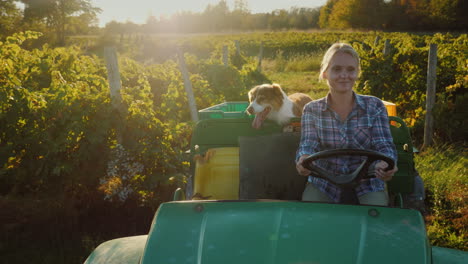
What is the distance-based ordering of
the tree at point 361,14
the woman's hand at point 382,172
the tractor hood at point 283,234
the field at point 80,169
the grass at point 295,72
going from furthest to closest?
the tree at point 361,14 < the grass at point 295,72 < the field at point 80,169 < the woman's hand at point 382,172 < the tractor hood at point 283,234

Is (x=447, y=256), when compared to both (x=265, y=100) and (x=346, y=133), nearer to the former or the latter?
(x=346, y=133)

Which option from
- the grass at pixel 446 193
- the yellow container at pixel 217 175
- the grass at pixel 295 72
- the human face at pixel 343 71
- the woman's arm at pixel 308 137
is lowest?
the grass at pixel 295 72

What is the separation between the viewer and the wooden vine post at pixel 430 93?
7.18 meters

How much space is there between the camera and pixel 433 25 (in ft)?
165

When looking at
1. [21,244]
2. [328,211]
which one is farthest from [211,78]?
[328,211]

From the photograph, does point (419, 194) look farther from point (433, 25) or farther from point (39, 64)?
point (433, 25)

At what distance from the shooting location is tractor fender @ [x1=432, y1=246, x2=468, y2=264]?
6.22ft

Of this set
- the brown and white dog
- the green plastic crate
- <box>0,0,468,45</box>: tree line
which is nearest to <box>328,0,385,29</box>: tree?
<box>0,0,468,45</box>: tree line

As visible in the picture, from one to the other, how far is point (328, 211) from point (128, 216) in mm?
2993

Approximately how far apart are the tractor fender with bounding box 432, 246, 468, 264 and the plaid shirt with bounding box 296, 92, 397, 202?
0.81 meters

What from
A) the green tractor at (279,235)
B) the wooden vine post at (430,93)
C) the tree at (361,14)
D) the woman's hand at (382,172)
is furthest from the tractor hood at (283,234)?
the tree at (361,14)

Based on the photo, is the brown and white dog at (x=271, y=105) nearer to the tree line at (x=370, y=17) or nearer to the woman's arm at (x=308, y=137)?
the woman's arm at (x=308, y=137)

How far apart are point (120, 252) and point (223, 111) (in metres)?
3.88

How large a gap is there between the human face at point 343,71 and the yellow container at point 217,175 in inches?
40.1
